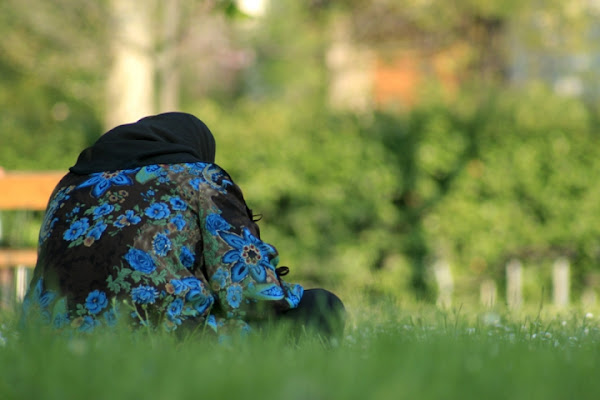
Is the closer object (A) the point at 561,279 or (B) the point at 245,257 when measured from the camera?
(B) the point at 245,257

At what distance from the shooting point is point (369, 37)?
14.6 meters

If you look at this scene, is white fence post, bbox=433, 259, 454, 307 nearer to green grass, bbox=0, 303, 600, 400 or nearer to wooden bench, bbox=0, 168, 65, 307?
wooden bench, bbox=0, 168, 65, 307

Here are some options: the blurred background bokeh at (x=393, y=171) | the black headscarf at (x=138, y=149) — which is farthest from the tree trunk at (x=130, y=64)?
the black headscarf at (x=138, y=149)

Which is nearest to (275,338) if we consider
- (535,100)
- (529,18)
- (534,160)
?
(534,160)

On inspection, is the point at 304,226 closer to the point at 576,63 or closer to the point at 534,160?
the point at 534,160

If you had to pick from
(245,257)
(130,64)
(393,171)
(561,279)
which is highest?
(130,64)

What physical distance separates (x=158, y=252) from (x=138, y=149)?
418 millimetres

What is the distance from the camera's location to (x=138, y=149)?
3055 mm

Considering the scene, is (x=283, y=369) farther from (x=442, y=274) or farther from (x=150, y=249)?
(x=442, y=274)

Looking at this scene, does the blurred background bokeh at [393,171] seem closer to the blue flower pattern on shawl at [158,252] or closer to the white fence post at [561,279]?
the white fence post at [561,279]

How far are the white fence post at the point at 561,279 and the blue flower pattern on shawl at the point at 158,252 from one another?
19.8ft

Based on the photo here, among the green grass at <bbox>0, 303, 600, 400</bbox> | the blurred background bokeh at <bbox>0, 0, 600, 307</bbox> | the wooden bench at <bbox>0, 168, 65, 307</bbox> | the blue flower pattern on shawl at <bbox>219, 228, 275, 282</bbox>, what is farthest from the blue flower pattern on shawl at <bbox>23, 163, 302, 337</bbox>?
the blurred background bokeh at <bbox>0, 0, 600, 307</bbox>

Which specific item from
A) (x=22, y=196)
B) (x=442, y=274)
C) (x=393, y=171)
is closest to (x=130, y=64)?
(x=22, y=196)

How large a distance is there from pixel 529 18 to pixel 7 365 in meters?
11.5
